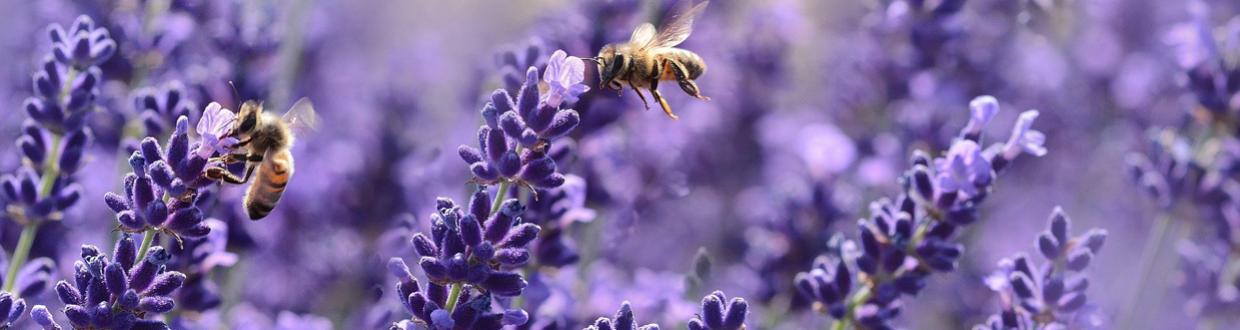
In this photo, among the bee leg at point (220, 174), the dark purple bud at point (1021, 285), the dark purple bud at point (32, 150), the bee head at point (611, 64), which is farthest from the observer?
the bee head at point (611, 64)

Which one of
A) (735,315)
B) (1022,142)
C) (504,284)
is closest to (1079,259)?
(1022,142)

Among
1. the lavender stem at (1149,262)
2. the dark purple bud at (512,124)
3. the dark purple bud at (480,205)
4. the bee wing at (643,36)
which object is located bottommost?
the dark purple bud at (480,205)

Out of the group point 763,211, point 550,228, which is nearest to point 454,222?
point 550,228

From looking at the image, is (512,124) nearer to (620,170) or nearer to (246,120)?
(246,120)

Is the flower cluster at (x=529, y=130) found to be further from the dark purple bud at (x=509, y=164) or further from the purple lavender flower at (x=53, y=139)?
the purple lavender flower at (x=53, y=139)

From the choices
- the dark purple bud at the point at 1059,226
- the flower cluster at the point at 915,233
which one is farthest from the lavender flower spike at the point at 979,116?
the dark purple bud at the point at 1059,226

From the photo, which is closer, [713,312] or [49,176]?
[713,312]
